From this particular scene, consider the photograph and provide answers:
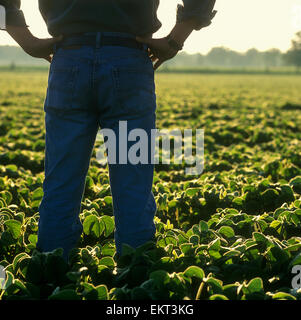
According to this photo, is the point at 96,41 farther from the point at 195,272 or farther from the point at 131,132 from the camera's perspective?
the point at 195,272

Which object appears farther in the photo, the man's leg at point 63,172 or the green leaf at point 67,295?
the man's leg at point 63,172

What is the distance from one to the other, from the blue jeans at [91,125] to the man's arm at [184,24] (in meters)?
0.09

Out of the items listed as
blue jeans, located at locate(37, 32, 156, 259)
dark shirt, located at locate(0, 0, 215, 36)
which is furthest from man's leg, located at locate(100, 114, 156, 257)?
dark shirt, located at locate(0, 0, 215, 36)

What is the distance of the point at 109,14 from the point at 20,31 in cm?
62

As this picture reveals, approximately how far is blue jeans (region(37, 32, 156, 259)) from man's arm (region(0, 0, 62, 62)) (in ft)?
0.52

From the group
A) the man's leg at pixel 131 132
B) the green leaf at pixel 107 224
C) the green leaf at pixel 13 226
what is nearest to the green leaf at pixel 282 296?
the man's leg at pixel 131 132

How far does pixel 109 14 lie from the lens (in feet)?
7.45

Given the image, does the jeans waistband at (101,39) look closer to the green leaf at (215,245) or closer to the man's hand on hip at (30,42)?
the man's hand on hip at (30,42)

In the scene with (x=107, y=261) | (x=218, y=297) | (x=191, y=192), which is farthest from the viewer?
(x=191, y=192)

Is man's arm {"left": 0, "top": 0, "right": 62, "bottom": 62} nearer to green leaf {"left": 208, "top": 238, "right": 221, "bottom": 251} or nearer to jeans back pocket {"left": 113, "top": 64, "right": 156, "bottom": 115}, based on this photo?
jeans back pocket {"left": 113, "top": 64, "right": 156, "bottom": 115}

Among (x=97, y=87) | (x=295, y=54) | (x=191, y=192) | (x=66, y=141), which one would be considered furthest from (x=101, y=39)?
(x=295, y=54)

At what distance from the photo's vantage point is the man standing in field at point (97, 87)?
2.29m
